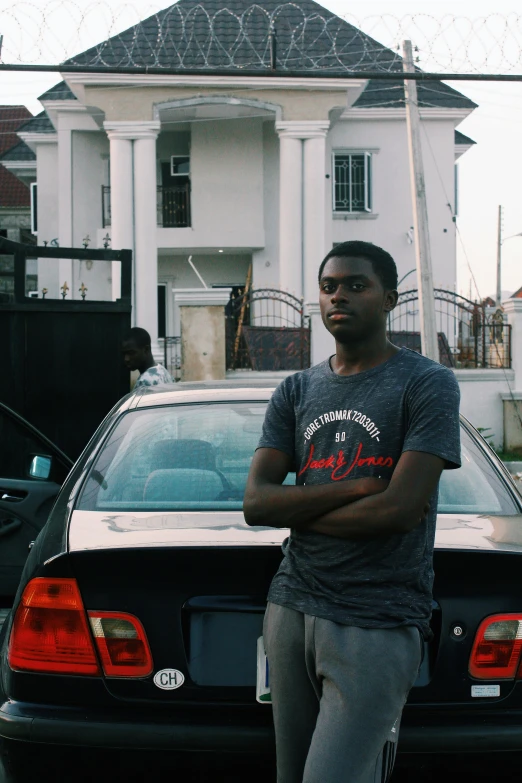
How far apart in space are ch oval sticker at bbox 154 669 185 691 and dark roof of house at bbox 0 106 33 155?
143ft

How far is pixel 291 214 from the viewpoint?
20.9 meters

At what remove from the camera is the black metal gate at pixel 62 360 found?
8555 millimetres

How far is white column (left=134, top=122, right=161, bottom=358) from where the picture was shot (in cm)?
2056

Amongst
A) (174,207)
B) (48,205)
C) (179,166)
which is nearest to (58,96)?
(48,205)

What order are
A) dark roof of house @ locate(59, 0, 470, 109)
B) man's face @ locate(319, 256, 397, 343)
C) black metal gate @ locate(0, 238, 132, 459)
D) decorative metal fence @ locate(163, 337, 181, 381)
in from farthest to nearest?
dark roof of house @ locate(59, 0, 470, 109) < decorative metal fence @ locate(163, 337, 181, 381) < black metal gate @ locate(0, 238, 132, 459) < man's face @ locate(319, 256, 397, 343)

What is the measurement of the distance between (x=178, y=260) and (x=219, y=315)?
9635 mm

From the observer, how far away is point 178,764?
2.51 m

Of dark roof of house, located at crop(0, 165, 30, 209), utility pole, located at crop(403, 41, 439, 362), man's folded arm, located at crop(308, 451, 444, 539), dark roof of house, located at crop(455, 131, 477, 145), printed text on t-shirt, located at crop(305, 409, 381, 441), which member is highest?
dark roof of house, located at crop(0, 165, 30, 209)

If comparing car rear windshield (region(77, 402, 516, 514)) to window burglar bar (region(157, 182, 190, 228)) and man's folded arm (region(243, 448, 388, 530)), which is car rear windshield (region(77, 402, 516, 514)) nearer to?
man's folded arm (region(243, 448, 388, 530))

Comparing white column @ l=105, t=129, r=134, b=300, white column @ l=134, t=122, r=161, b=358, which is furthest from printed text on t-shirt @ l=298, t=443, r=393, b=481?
white column @ l=105, t=129, r=134, b=300

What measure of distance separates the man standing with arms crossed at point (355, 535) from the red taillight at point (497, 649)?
313 millimetres

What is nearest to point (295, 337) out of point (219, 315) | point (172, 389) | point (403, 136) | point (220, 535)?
point (219, 315)

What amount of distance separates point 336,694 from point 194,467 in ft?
4.79

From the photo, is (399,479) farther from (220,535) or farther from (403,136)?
(403,136)
